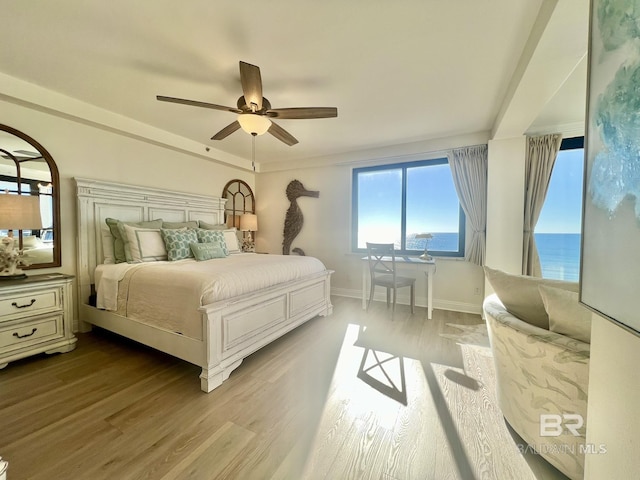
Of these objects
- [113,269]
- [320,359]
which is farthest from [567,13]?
[113,269]

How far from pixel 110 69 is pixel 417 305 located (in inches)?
175

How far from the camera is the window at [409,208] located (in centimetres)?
374

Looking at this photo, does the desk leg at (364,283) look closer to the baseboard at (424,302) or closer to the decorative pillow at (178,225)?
the baseboard at (424,302)

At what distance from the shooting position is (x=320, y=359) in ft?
7.28

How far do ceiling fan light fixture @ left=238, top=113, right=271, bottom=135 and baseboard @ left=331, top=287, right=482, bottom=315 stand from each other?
304 centimetres

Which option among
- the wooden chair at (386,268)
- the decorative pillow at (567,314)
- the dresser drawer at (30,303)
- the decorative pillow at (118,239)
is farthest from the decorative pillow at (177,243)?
the decorative pillow at (567,314)

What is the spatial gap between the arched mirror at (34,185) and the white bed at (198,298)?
0.20 m

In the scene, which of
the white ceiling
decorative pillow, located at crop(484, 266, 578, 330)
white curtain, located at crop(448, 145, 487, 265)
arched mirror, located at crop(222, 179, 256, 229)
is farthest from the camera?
arched mirror, located at crop(222, 179, 256, 229)

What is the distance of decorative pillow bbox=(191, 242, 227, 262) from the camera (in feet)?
9.47

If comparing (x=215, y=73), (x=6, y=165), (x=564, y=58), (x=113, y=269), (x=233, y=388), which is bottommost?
(x=233, y=388)

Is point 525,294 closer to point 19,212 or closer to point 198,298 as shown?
point 198,298

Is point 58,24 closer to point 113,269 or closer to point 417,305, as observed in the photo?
point 113,269

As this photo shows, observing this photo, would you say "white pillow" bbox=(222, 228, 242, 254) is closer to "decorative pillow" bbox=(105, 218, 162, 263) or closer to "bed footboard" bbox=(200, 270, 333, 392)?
"decorative pillow" bbox=(105, 218, 162, 263)

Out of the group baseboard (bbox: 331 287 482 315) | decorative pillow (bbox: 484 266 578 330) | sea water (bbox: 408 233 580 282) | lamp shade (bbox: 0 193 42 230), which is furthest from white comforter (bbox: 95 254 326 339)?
sea water (bbox: 408 233 580 282)
